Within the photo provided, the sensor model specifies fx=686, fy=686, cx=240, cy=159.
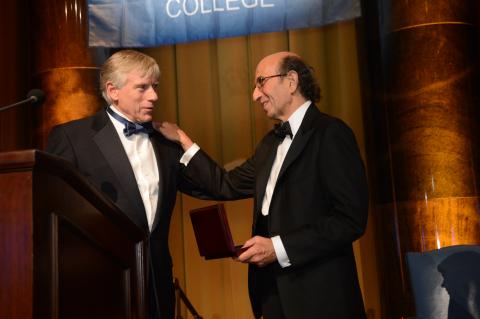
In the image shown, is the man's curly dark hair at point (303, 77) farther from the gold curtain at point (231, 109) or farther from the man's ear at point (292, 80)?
the gold curtain at point (231, 109)

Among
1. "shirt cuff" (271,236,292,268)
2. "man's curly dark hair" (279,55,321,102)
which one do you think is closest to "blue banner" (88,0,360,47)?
"man's curly dark hair" (279,55,321,102)

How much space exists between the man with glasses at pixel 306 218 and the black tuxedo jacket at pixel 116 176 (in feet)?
1.23

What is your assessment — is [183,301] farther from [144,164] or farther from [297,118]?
[297,118]

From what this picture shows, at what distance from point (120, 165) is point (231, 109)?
6.98ft

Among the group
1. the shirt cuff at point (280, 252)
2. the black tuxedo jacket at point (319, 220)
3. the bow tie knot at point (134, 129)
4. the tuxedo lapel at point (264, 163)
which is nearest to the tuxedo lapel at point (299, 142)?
the black tuxedo jacket at point (319, 220)

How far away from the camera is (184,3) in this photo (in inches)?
174

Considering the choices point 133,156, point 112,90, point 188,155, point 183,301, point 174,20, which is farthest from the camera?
point 183,301

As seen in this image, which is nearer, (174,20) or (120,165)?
(120,165)

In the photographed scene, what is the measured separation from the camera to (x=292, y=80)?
3.04 meters

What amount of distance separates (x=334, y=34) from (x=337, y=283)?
251 centimetres

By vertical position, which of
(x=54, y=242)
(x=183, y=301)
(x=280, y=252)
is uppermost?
(x=54, y=242)

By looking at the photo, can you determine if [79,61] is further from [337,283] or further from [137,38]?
[337,283]

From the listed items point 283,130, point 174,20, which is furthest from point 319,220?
point 174,20

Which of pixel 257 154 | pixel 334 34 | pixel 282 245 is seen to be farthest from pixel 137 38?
pixel 282 245
